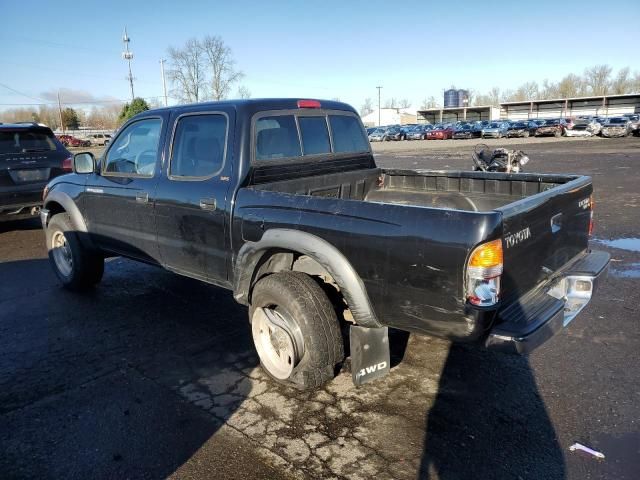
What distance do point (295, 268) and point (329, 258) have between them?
2.10 feet

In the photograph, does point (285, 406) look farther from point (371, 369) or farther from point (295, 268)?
point (295, 268)

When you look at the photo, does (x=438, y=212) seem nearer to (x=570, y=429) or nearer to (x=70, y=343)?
(x=570, y=429)

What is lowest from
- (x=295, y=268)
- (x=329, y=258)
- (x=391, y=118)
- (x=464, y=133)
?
(x=295, y=268)

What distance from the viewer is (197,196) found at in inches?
153

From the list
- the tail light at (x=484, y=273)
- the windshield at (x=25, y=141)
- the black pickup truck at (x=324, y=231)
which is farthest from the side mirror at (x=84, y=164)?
the windshield at (x=25, y=141)

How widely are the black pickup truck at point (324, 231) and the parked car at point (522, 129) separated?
47.7m

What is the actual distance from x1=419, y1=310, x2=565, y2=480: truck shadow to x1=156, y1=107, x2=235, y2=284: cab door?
1.91m

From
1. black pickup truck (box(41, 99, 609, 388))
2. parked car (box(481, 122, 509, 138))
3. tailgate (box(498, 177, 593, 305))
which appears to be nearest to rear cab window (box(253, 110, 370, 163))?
black pickup truck (box(41, 99, 609, 388))

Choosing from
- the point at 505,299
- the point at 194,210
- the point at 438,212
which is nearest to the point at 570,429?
the point at 505,299

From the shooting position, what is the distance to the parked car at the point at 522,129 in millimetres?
47506

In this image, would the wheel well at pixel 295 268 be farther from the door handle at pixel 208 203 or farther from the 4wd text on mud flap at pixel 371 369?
the door handle at pixel 208 203

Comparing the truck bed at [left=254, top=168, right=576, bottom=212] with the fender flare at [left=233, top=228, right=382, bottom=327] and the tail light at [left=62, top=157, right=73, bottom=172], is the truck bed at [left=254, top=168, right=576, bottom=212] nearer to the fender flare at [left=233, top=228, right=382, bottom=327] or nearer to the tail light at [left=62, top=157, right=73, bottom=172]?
the fender flare at [left=233, top=228, right=382, bottom=327]

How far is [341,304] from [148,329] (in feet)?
6.69

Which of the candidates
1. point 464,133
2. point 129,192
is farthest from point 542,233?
point 464,133
